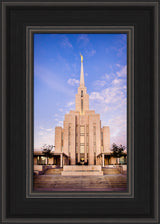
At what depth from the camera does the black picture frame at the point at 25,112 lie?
304 centimetres

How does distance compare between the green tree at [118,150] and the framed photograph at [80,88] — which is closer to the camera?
the framed photograph at [80,88]

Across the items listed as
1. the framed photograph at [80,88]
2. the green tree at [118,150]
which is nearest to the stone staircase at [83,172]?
the framed photograph at [80,88]

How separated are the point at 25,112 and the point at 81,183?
1.71 meters

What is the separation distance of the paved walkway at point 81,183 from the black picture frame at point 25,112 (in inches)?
8.3

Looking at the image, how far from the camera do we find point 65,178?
12.5ft

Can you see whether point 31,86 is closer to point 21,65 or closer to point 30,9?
point 21,65

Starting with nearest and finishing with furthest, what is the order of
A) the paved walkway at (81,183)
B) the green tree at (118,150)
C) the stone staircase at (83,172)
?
the paved walkway at (81,183) < the green tree at (118,150) < the stone staircase at (83,172)

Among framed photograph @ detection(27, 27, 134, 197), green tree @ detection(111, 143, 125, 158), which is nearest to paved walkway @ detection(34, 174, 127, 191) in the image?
framed photograph @ detection(27, 27, 134, 197)

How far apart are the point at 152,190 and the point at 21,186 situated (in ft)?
7.31

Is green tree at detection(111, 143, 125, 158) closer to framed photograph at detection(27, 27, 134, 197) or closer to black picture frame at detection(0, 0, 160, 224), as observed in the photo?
framed photograph at detection(27, 27, 134, 197)

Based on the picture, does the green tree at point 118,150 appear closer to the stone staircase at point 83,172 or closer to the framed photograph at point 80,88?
the framed photograph at point 80,88

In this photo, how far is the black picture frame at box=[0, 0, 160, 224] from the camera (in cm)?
304

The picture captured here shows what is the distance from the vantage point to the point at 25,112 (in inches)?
125
